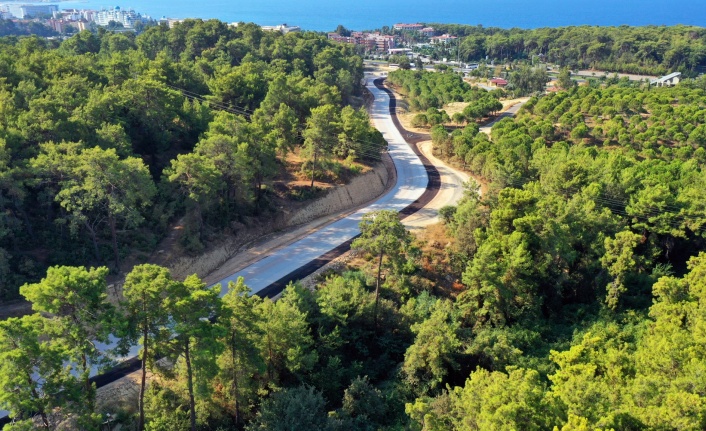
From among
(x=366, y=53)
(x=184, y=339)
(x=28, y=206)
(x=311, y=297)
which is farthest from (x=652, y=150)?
(x=366, y=53)

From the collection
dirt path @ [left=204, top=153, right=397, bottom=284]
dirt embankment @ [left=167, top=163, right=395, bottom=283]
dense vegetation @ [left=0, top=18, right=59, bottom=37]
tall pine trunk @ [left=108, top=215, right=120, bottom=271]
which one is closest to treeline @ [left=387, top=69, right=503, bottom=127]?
dirt embankment @ [left=167, top=163, right=395, bottom=283]

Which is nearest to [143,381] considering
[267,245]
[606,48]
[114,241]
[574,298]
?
[114,241]

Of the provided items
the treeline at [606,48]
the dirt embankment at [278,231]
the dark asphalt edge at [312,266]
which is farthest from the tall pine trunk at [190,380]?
the treeline at [606,48]

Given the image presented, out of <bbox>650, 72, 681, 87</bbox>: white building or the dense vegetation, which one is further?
the dense vegetation

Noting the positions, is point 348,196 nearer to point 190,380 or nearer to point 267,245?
point 267,245

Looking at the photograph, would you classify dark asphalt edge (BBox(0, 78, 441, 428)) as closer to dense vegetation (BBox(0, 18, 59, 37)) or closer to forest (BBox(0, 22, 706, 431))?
forest (BBox(0, 22, 706, 431))

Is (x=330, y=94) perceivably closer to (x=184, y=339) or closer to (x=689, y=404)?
(x=184, y=339)

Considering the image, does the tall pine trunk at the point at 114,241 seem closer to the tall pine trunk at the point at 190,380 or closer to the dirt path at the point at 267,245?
the dirt path at the point at 267,245
